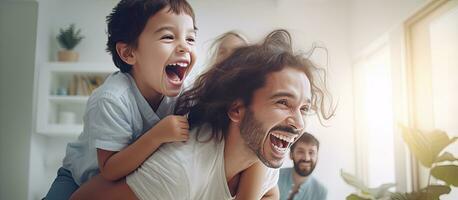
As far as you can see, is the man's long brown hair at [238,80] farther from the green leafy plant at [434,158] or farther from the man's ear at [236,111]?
the green leafy plant at [434,158]

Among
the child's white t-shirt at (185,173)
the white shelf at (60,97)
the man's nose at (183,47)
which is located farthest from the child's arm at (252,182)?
the white shelf at (60,97)

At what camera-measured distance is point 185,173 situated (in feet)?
1.25

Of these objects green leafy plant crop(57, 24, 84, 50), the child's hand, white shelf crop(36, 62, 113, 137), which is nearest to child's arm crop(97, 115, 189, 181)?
the child's hand

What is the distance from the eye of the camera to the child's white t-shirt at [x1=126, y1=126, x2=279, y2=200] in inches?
15.0

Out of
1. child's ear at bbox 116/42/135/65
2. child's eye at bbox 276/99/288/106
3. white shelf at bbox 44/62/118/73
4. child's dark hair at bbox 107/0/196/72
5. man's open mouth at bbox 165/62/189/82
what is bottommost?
child's eye at bbox 276/99/288/106

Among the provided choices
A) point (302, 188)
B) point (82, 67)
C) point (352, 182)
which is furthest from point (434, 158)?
point (82, 67)

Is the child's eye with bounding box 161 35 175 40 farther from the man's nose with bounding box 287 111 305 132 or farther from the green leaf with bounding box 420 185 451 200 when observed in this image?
the green leaf with bounding box 420 185 451 200

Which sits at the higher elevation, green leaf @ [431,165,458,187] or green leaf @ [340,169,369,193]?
green leaf @ [431,165,458,187]

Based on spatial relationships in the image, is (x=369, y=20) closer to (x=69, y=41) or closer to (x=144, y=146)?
(x=69, y=41)

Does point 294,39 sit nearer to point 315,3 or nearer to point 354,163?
point 315,3

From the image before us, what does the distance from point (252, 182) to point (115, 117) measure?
0.14 meters

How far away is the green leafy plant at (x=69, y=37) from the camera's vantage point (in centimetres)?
150

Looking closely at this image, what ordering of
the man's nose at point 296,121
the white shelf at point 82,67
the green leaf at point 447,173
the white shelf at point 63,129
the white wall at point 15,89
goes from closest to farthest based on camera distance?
the man's nose at point 296,121 < the green leaf at point 447,173 < the white wall at point 15,89 < the white shelf at point 63,129 < the white shelf at point 82,67

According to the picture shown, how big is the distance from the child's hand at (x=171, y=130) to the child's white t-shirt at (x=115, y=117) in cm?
3
